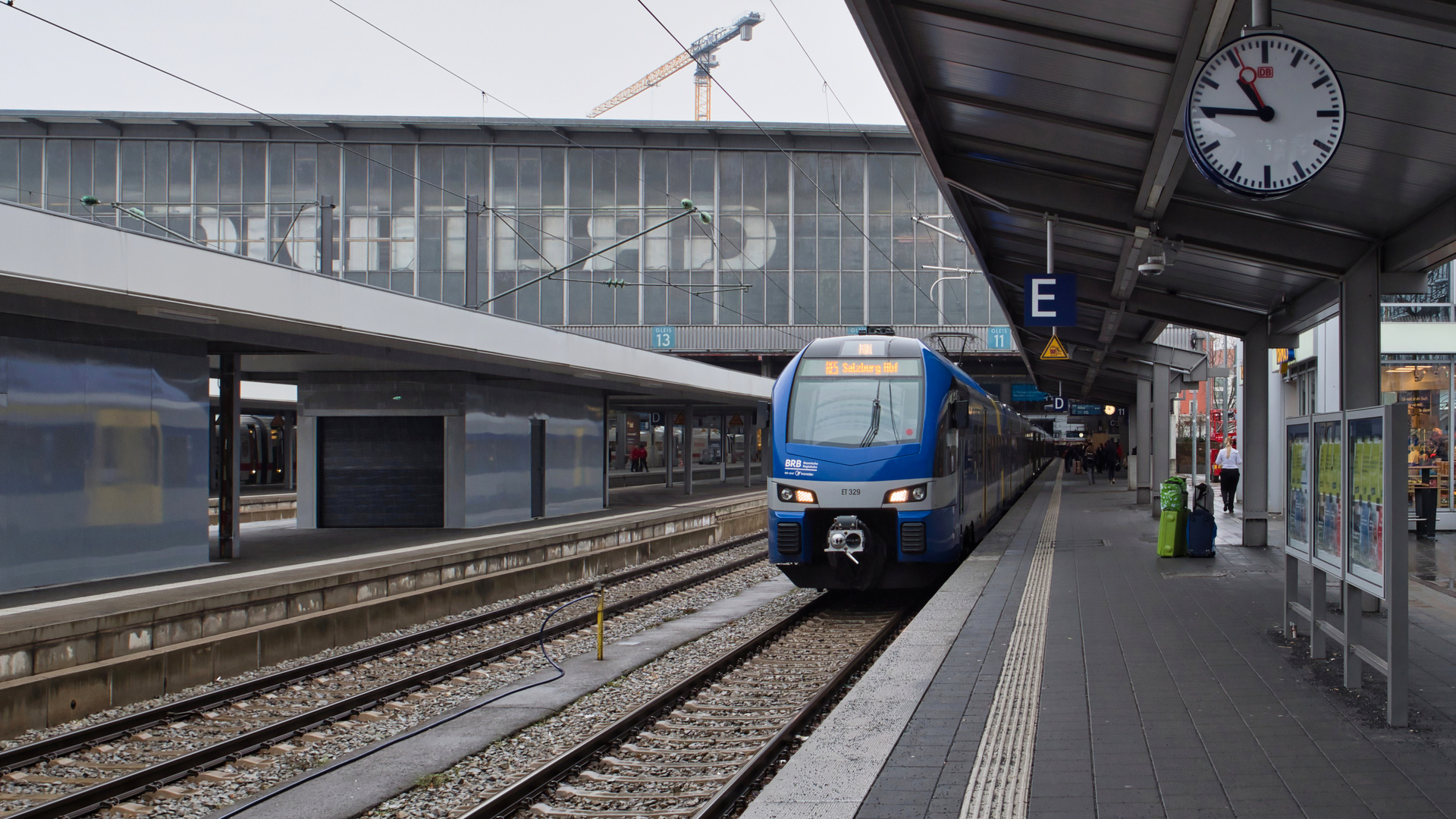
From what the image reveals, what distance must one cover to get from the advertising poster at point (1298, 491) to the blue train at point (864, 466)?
4646 millimetres

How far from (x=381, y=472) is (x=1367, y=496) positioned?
706 inches

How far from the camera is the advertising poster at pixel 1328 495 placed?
6859 millimetres

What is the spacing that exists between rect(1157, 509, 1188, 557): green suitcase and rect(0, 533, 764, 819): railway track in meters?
7.81

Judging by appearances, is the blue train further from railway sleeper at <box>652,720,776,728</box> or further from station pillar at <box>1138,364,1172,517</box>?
station pillar at <box>1138,364,1172,517</box>

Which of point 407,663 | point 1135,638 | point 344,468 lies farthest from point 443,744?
point 344,468

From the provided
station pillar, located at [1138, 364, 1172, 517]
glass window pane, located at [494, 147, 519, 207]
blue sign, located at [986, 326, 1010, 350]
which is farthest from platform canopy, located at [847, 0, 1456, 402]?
glass window pane, located at [494, 147, 519, 207]

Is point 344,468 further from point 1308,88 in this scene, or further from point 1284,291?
point 1308,88

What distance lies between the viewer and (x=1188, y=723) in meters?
6.18

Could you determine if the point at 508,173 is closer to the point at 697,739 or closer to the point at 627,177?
the point at 627,177

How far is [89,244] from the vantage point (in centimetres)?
1013

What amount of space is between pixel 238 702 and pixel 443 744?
7.78 ft

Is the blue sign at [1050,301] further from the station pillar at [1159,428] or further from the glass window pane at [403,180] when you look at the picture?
the glass window pane at [403,180]

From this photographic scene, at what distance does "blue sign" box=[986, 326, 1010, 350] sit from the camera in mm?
46688

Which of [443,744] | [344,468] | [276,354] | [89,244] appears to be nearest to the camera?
[443,744]
